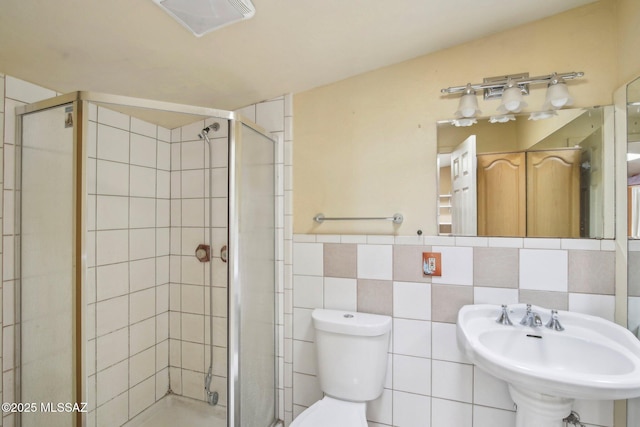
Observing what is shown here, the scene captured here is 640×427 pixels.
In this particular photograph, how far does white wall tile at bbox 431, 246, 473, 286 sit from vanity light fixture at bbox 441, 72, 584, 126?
0.62 metres

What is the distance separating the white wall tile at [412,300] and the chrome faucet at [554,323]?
48cm

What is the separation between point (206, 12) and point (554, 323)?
1.78 meters

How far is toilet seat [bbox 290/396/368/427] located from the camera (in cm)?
126

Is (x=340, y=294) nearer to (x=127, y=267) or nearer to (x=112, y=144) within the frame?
(x=127, y=267)

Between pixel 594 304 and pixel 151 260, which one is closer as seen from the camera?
pixel 594 304

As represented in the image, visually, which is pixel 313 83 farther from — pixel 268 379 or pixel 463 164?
pixel 268 379

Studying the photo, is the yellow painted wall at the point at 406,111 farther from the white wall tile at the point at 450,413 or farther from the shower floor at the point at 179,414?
the shower floor at the point at 179,414

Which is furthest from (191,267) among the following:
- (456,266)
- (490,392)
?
(490,392)

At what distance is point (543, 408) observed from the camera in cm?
108

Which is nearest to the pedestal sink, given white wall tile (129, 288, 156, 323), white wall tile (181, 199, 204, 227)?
white wall tile (181, 199, 204, 227)

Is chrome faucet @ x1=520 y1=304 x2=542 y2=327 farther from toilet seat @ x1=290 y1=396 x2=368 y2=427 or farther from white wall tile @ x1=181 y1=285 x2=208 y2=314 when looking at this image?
white wall tile @ x1=181 y1=285 x2=208 y2=314

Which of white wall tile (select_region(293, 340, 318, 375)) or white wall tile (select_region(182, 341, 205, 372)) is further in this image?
white wall tile (select_region(182, 341, 205, 372))

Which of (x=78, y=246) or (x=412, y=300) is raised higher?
(x=78, y=246)

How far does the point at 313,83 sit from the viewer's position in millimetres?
1591
